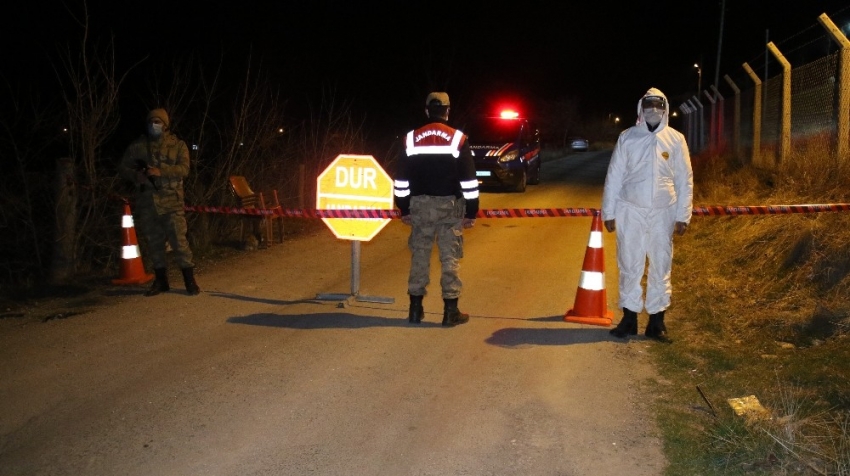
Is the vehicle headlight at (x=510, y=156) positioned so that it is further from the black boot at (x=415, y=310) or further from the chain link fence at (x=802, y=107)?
the black boot at (x=415, y=310)

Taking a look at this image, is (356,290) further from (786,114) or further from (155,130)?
(786,114)

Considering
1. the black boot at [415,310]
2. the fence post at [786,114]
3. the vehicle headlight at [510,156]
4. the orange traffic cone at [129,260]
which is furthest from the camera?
the vehicle headlight at [510,156]

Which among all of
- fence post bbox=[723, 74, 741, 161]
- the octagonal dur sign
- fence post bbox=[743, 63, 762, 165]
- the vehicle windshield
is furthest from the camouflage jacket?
fence post bbox=[723, 74, 741, 161]

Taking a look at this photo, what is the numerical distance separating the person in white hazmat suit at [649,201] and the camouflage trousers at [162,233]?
4.38 metres

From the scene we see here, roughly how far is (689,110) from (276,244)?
21.4 m

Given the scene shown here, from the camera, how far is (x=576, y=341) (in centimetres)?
659

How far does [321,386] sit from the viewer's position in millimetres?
5488

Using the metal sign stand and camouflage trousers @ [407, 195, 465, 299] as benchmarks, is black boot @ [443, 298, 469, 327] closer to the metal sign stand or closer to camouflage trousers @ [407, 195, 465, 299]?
camouflage trousers @ [407, 195, 465, 299]

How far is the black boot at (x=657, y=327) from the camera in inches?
259

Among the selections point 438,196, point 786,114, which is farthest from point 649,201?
point 786,114

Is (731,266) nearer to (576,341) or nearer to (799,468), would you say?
(576,341)

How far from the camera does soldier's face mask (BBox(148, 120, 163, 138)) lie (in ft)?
26.8

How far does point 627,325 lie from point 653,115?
1.74 m

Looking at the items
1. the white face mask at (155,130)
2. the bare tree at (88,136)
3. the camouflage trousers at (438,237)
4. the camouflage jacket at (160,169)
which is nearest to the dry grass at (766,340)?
the camouflage trousers at (438,237)
